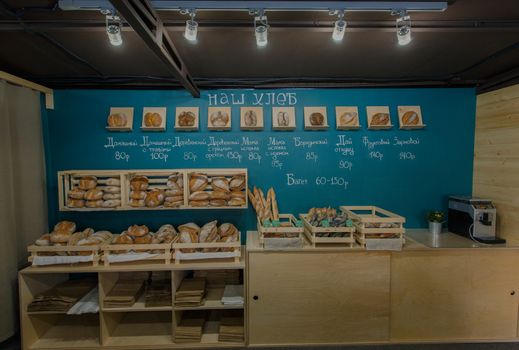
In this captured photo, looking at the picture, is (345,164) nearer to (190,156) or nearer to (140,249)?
(190,156)

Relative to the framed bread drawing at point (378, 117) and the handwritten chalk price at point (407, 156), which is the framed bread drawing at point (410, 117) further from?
the handwritten chalk price at point (407, 156)

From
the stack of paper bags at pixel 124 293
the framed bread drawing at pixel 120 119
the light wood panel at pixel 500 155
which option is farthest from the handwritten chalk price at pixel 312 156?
the stack of paper bags at pixel 124 293

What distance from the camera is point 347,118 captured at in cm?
233

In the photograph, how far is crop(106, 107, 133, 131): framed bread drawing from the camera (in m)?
2.26

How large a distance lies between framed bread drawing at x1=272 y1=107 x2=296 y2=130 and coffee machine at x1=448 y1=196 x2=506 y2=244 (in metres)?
1.65

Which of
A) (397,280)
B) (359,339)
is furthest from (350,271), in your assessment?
(359,339)

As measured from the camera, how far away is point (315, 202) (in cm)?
244

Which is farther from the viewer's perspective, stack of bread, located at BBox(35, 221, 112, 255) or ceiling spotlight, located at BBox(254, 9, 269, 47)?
stack of bread, located at BBox(35, 221, 112, 255)

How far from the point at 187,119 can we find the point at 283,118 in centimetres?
87

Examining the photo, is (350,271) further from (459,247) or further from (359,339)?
(459,247)

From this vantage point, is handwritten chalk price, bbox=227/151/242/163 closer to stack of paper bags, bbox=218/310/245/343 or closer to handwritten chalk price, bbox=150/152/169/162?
handwritten chalk price, bbox=150/152/169/162

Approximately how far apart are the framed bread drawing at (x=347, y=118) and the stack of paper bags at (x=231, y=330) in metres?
1.90

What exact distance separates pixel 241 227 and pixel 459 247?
1779 mm

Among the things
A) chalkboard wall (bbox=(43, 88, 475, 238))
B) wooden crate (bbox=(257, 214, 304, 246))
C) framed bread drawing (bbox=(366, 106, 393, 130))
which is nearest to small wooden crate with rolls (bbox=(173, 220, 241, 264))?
wooden crate (bbox=(257, 214, 304, 246))
